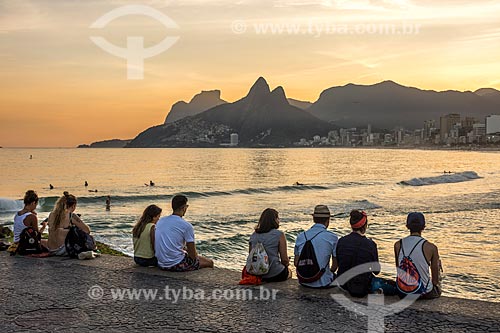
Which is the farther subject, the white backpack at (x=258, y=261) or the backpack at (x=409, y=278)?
the white backpack at (x=258, y=261)

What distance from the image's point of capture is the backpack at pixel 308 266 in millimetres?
7652

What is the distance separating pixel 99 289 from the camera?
7953 millimetres

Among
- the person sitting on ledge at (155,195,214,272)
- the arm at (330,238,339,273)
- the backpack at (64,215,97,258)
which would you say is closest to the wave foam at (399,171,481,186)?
the backpack at (64,215,97,258)

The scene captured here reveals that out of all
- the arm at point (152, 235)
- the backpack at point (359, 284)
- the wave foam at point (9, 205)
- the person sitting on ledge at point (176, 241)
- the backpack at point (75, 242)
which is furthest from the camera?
the wave foam at point (9, 205)

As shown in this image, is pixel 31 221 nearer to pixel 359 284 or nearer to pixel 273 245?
pixel 273 245

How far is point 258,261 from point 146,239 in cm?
236

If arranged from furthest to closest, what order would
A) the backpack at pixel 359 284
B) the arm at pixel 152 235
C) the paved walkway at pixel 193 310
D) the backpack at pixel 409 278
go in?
the arm at pixel 152 235
the backpack at pixel 359 284
the backpack at pixel 409 278
the paved walkway at pixel 193 310

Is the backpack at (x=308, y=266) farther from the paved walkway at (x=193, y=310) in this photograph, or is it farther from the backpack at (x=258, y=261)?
the backpack at (x=258, y=261)

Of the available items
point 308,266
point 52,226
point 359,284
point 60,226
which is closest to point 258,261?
point 308,266

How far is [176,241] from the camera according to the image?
8.94 meters

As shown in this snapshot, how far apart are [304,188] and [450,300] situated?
49744 millimetres

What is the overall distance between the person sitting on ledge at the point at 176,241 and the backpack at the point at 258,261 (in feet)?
4.23

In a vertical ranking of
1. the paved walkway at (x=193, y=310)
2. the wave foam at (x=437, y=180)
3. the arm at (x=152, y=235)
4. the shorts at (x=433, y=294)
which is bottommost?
the wave foam at (x=437, y=180)

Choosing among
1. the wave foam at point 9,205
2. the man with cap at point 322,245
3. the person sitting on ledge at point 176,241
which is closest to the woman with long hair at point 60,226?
the person sitting on ledge at point 176,241
